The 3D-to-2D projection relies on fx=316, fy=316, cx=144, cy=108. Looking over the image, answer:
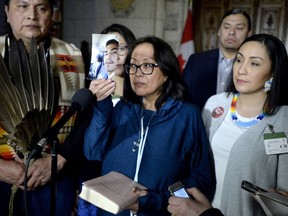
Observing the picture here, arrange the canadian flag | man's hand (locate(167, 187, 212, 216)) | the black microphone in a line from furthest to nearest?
1. the canadian flag
2. man's hand (locate(167, 187, 212, 216))
3. the black microphone

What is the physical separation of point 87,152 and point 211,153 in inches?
23.1

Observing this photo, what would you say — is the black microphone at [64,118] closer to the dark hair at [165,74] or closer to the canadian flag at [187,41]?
the dark hair at [165,74]

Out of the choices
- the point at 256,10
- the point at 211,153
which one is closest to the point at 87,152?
the point at 211,153

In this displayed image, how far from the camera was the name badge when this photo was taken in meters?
1.34

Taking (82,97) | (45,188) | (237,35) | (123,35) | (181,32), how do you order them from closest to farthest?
(82,97)
(45,188)
(123,35)
(237,35)
(181,32)

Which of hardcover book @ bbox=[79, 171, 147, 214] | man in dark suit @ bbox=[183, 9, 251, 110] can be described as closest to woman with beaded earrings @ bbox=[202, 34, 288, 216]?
hardcover book @ bbox=[79, 171, 147, 214]

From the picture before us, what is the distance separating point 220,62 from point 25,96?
5.78ft

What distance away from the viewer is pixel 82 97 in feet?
3.48

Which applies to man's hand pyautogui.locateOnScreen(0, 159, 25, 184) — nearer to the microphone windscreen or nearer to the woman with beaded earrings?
the microphone windscreen

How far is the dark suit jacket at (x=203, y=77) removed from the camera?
2.53m

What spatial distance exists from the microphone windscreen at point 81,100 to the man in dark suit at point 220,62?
1.50 m

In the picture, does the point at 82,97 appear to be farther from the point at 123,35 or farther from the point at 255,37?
the point at 123,35

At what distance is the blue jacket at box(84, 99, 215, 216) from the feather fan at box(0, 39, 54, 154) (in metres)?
0.22

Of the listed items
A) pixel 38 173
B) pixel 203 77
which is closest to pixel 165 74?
pixel 38 173
